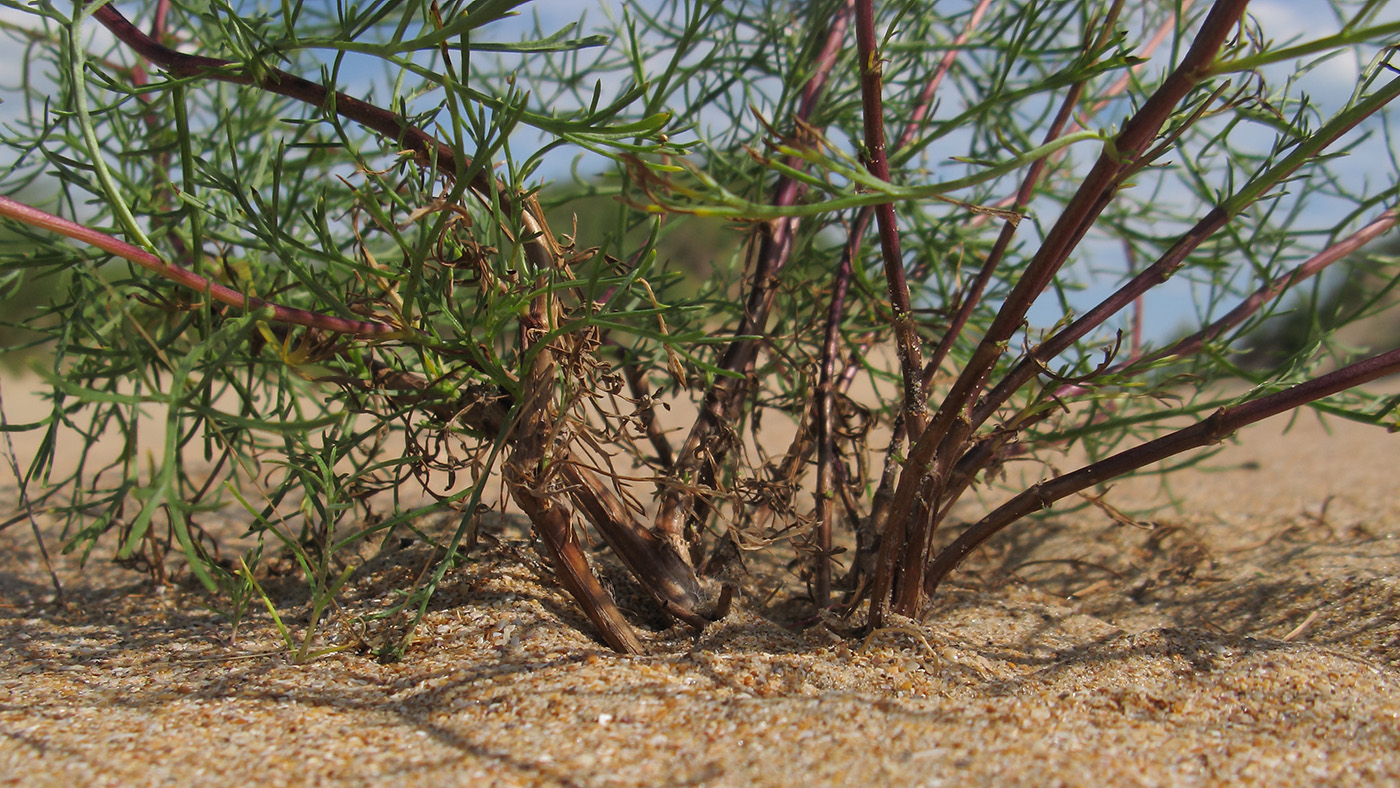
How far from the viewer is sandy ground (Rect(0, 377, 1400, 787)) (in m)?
0.60

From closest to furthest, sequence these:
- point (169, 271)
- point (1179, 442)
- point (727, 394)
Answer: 1. point (169, 271)
2. point (1179, 442)
3. point (727, 394)

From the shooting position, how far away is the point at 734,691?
2.37ft

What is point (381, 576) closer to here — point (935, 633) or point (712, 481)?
point (712, 481)

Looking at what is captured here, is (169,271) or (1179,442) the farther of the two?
(1179,442)

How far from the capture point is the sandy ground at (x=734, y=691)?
1.96 feet

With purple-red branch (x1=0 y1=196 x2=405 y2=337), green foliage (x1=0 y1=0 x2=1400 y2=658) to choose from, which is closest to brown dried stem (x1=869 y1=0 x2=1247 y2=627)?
green foliage (x1=0 y1=0 x2=1400 y2=658)

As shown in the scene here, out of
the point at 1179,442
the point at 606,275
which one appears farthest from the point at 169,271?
the point at 1179,442

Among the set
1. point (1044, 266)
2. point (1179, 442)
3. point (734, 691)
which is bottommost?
point (734, 691)

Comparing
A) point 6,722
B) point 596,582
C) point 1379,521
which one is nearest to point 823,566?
point 596,582

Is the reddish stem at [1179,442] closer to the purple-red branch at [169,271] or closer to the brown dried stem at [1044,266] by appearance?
the brown dried stem at [1044,266]

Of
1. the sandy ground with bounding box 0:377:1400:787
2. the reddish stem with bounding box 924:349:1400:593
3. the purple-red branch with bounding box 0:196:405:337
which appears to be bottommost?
the sandy ground with bounding box 0:377:1400:787

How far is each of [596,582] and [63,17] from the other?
0.58m

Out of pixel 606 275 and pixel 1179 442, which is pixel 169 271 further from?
pixel 1179 442

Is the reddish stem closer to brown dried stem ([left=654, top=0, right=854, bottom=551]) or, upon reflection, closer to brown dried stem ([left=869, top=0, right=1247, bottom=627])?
brown dried stem ([left=869, top=0, right=1247, bottom=627])
